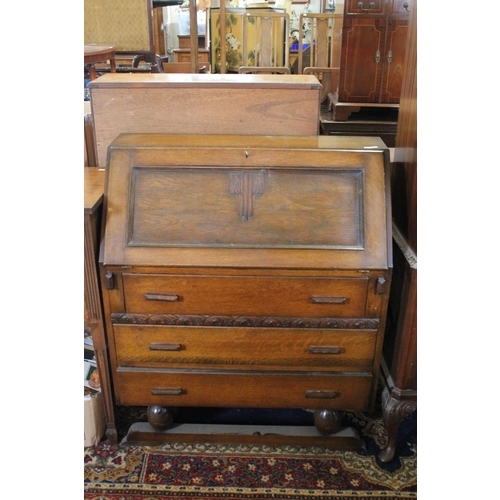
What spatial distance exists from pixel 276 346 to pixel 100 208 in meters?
0.70

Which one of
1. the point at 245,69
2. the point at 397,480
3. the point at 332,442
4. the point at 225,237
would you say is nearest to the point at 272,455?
the point at 332,442

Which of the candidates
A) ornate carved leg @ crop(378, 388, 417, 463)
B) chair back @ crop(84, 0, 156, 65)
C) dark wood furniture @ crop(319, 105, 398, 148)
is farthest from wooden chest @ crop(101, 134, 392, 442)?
chair back @ crop(84, 0, 156, 65)

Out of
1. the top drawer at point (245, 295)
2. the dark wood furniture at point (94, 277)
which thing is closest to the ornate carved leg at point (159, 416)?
the dark wood furniture at point (94, 277)

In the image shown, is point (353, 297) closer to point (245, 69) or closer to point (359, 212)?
point (359, 212)

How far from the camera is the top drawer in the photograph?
1561mm

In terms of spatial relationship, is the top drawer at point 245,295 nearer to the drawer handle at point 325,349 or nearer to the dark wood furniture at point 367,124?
the drawer handle at point 325,349

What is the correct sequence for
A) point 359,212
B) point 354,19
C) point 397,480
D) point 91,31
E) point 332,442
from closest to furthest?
point 359,212 < point 397,480 < point 332,442 < point 354,19 < point 91,31

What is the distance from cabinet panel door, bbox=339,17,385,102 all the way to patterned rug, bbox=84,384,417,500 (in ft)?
6.97

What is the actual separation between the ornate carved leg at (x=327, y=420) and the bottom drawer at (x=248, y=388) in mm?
36

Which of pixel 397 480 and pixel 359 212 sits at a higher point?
pixel 359 212

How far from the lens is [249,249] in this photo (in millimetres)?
1538

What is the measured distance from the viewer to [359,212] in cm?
155

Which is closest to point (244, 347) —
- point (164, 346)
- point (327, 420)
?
point (164, 346)

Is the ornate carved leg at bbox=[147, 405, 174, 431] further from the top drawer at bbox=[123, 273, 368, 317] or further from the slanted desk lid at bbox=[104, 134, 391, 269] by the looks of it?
the slanted desk lid at bbox=[104, 134, 391, 269]
